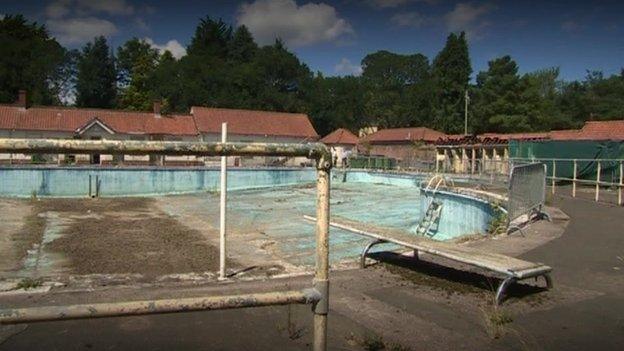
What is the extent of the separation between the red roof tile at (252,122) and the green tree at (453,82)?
19.6 m

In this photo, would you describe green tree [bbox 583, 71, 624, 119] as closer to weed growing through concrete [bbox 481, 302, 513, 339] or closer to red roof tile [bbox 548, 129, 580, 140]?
red roof tile [bbox 548, 129, 580, 140]

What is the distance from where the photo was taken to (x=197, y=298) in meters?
2.23

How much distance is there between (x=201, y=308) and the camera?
7.11ft

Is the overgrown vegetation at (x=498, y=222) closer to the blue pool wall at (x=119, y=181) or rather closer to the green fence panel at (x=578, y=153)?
the green fence panel at (x=578, y=153)

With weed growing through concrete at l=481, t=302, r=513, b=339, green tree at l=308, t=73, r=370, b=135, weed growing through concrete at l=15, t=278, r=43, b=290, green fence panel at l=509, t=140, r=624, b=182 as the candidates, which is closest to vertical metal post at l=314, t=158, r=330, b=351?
weed growing through concrete at l=481, t=302, r=513, b=339

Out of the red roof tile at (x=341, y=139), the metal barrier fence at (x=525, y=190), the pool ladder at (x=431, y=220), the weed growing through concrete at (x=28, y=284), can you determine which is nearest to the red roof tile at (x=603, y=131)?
the pool ladder at (x=431, y=220)

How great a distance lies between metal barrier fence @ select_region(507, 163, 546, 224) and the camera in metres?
9.78

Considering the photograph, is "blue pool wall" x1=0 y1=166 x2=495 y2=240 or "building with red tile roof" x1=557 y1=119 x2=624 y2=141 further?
"building with red tile roof" x1=557 y1=119 x2=624 y2=141

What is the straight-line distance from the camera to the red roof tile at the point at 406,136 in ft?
205

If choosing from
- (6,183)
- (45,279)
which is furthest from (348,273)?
(6,183)

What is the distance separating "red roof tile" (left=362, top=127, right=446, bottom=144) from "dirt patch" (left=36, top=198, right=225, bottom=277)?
156ft

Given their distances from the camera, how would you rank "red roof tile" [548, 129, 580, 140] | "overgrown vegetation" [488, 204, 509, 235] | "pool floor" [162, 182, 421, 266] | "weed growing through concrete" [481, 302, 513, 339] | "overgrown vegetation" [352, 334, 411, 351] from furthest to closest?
"red roof tile" [548, 129, 580, 140] → "pool floor" [162, 182, 421, 266] → "overgrown vegetation" [488, 204, 509, 235] → "weed growing through concrete" [481, 302, 513, 339] → "overgrown vegetation" [352, 334, 411, 351]

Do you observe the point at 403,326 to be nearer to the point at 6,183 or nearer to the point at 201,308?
the point at 201,308

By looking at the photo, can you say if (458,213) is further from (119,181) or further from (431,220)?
(119,181)
